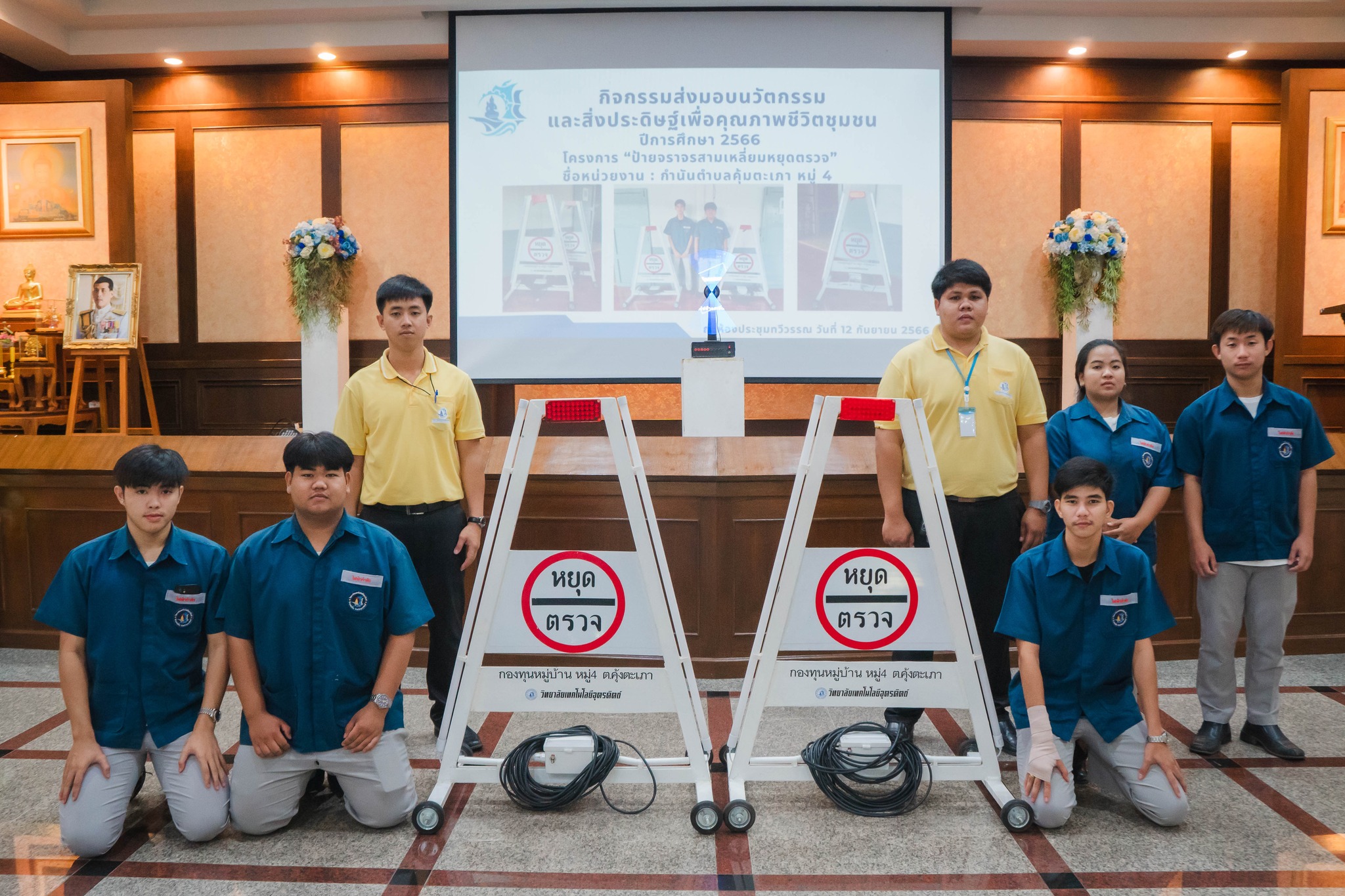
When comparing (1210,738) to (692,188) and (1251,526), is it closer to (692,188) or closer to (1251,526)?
(1251,526)

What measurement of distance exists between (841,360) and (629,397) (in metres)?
2.27

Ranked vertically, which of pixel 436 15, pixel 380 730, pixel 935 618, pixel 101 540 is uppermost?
pixel 436 15

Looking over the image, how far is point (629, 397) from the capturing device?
7.20 meters

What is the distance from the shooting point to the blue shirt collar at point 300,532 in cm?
222

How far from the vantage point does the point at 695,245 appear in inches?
212

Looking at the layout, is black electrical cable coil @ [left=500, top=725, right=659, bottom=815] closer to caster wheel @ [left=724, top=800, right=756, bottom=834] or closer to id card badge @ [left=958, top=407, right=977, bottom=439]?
caster wheel @ [left=724, top=800, right=756, bottom=834]

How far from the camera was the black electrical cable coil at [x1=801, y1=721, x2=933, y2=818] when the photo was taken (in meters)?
2.30

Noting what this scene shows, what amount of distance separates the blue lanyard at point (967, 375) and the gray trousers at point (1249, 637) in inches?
39.5

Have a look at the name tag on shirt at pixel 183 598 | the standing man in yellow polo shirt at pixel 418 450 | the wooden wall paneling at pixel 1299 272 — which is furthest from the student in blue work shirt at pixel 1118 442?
the wooden wall paneling at pixel 1299 272

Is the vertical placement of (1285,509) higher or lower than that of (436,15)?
lower

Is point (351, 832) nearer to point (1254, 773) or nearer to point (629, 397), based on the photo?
point (1254, 773)

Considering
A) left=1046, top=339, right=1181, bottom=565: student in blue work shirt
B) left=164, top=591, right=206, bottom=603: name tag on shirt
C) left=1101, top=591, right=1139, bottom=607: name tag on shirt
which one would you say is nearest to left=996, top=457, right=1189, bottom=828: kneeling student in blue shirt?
left=1101, top=591, right=1139, bottom=607: name tag on shirt

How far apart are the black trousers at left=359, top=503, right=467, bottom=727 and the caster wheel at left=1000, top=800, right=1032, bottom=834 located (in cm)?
162

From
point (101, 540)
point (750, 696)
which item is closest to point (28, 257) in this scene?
point (101, 540)
